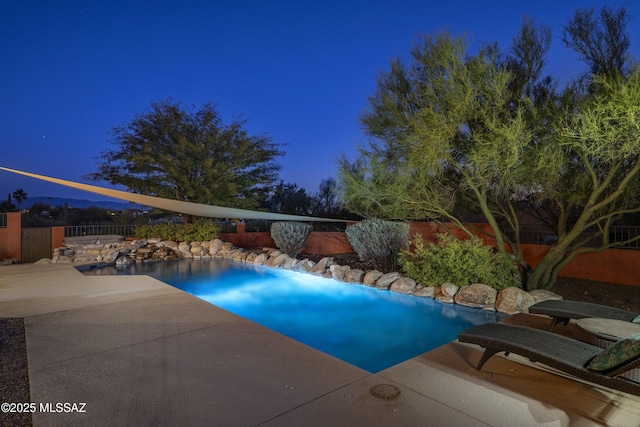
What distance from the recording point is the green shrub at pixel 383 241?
25.2 feet

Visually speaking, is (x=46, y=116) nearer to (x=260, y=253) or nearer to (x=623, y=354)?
(x=260, y=253)

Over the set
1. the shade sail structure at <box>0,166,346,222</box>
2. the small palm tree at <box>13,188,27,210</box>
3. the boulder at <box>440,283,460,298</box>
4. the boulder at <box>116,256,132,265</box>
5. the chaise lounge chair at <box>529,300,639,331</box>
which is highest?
the small palm tree at <box>13,188,27,210</box>

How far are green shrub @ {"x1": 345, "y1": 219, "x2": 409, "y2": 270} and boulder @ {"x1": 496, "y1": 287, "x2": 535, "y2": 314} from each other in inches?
104

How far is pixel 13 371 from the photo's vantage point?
2.77m

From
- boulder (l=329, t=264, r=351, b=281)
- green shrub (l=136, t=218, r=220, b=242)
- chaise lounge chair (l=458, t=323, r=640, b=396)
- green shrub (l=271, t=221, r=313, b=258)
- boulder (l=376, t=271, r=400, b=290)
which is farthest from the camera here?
green shrub (l=136, t=218, r=220, b=242)

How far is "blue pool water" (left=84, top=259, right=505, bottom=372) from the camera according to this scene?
421 cm

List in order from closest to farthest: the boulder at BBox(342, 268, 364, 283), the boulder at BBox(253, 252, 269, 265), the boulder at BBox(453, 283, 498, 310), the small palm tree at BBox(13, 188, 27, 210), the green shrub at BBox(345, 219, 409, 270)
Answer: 1. the boulder at BBox(453, 283, 498, 310)
2. the boulder at BBox(342, 268, 364, 283)
3. the green shrub at BBox(345, 219, 409, 270)
4. the boulder at BBox(253, 252, 269, 265)
5. the small palm tree at BBox(13, 188, 27, 210)

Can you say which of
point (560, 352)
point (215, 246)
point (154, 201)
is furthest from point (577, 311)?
point (215, 246)

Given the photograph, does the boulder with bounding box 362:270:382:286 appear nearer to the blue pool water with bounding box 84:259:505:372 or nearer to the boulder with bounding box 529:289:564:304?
the blue pool water with bounding box 84:259:505:372

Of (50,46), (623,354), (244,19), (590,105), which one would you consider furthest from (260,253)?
(50,46)

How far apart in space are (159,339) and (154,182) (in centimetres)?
1128

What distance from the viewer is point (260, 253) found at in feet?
34.5

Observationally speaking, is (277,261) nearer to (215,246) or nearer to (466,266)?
(215,246)

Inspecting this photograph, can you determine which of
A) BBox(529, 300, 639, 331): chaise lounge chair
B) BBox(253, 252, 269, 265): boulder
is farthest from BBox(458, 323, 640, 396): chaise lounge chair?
BBox(253, 252, 269, 265): boulder
